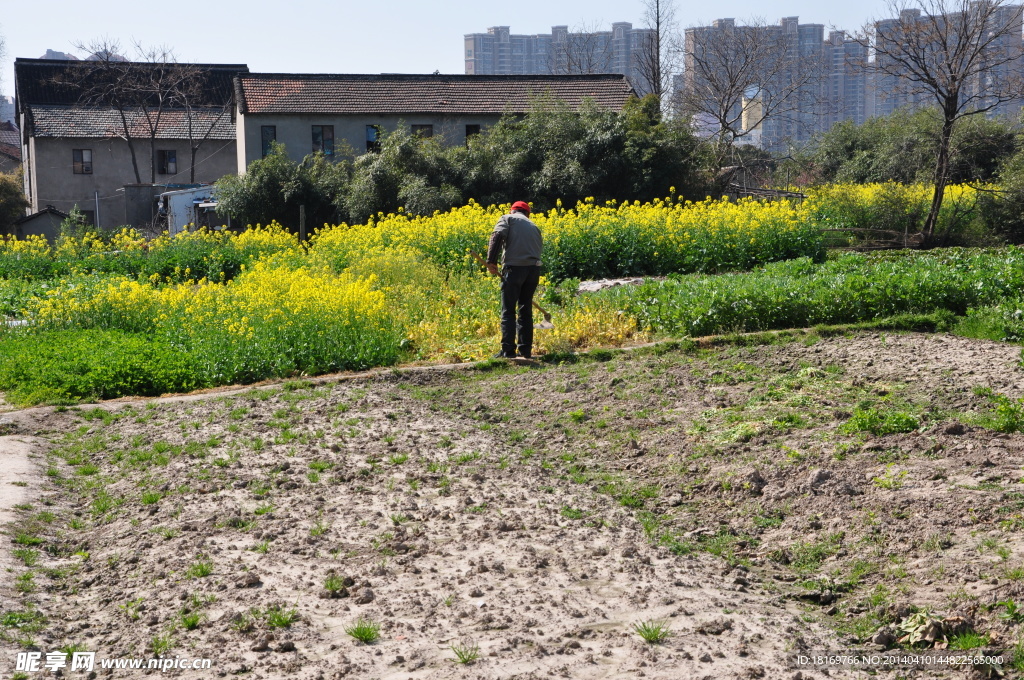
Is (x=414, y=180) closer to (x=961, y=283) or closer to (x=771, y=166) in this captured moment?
(x=961, y=283)

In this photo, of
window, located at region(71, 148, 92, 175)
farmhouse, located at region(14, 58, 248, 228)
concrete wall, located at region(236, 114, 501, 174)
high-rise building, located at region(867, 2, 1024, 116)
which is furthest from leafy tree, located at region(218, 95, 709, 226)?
window, located at region(71, 148, 92, 175)

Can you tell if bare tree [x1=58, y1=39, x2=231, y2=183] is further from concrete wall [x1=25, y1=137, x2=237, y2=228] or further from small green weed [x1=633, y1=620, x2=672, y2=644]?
small green weed [x1=633, y1=620, x2=672, y2=644]

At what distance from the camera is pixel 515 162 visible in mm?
28531

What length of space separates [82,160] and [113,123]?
9.14 feet

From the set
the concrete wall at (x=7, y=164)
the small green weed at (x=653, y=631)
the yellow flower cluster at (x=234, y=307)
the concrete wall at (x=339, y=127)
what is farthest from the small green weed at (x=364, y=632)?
the concrete wall at (x=7, y=164)

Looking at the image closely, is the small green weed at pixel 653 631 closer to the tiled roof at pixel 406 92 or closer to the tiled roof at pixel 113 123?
the tiled roof at pixel 406 92

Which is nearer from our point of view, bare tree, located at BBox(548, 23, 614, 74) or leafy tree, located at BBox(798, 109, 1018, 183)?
leafy tree, located at BBox(798, 109, 1018, 183)

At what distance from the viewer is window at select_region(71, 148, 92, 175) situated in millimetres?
49062

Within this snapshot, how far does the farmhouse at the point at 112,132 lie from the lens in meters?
48.4

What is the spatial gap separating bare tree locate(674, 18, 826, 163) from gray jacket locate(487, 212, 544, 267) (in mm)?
27857

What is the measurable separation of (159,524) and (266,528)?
682 millimetres

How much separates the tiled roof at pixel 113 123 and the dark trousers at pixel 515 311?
43.8 m

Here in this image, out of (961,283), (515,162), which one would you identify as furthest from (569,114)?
(961,283)

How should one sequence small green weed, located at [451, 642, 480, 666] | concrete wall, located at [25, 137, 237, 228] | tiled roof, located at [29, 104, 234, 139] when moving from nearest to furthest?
small green weed, located at [451, 642, 480, 666] → concrete wall, located at [25, 137, 237, 228] → tiled roof, located at [29, 104, 234, 139]
